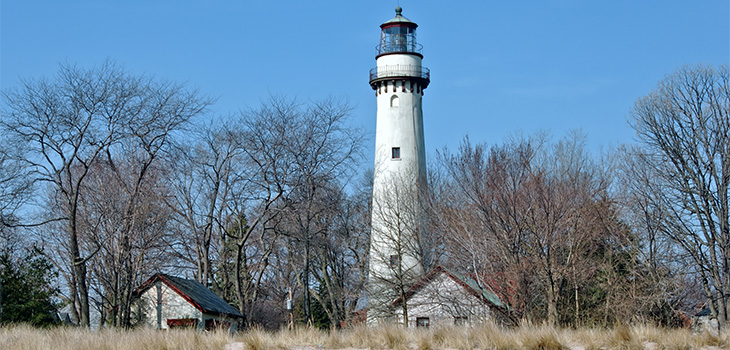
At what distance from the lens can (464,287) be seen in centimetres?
2895

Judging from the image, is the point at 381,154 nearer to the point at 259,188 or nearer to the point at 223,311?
the point at 259,188

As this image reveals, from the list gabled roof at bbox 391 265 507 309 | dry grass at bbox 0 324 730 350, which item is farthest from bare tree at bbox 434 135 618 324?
dry grass at bbox 0 324 730 350

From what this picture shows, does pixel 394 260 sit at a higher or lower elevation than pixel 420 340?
higher

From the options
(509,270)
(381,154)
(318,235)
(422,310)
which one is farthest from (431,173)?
(509,270)

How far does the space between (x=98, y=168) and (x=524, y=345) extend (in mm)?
22276

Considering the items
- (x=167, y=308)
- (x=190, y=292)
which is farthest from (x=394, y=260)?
(x=167, y=308)

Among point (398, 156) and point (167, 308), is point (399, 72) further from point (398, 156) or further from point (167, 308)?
point (167, 308)

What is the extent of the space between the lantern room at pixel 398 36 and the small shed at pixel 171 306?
1658 centimetres

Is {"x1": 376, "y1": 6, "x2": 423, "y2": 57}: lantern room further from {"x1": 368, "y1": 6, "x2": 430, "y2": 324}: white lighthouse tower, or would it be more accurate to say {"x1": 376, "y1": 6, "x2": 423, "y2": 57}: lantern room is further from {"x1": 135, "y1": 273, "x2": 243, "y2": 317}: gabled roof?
{"x1": 135, "y1": 273, "x2": 243, "y2": 317}: gabled roof

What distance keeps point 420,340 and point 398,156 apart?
24273 millimetres

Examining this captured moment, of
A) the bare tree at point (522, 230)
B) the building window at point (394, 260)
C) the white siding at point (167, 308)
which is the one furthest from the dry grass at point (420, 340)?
the building window at point (394, 260)

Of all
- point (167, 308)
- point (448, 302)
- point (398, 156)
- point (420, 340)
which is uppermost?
point (398, 156)

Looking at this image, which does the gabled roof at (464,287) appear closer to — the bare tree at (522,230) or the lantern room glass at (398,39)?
the bare tree at (522,230)

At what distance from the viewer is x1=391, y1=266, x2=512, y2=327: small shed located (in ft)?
86.8
